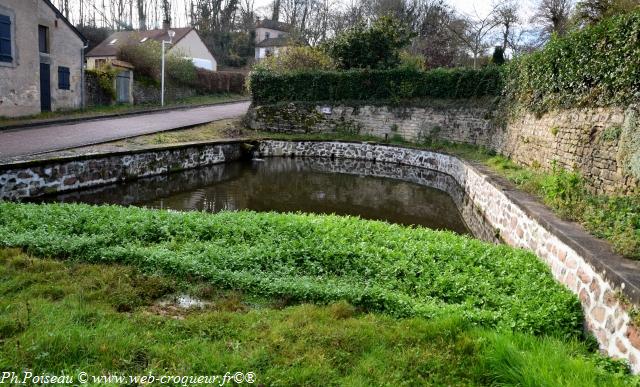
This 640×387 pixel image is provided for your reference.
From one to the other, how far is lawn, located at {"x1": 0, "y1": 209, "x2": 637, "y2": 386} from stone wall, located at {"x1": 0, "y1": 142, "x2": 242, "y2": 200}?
110 inches

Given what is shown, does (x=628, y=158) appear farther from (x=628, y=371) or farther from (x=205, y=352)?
(x=205, y=352)

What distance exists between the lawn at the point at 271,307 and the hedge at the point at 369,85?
44.0 ft

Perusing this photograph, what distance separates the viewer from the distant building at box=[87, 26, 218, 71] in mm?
31438

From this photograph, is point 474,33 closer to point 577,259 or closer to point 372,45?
point 372,45

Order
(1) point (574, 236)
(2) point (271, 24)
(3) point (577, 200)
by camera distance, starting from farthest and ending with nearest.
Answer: (2) point (271, 24) < (3) point (577, 200) < (1) point (574, 236)

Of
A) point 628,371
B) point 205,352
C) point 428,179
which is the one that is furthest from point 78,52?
point 628,371

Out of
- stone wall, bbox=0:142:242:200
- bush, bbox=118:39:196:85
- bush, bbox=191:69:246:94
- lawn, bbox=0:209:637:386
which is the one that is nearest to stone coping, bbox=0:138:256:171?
stone wall, bbox=0:142:242:200

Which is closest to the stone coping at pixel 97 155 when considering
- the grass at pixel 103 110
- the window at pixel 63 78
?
the grass at pixel 103 110

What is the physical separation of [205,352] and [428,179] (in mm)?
12680

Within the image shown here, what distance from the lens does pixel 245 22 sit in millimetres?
44156

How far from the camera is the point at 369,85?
66.7ft

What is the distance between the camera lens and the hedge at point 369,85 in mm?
18031

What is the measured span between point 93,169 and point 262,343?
8.90m

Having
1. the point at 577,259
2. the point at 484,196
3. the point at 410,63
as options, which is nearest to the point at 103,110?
the point at 410,63
